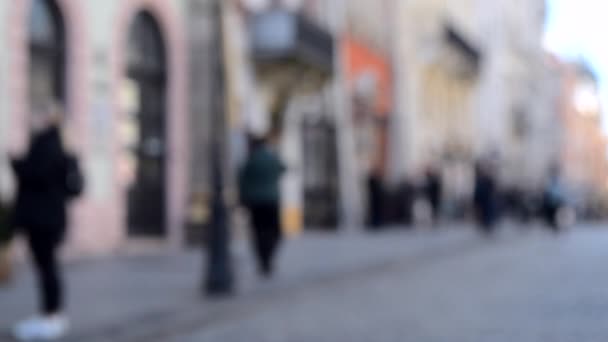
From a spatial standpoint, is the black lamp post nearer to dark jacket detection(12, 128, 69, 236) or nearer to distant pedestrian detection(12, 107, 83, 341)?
distant pedestrian detection(12, 107, 83, 341)

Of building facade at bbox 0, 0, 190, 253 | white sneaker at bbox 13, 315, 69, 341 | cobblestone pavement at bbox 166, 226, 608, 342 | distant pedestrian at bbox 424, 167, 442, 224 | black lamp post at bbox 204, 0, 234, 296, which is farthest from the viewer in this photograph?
distant pedestrian at bbox 424, 167, 442, 224

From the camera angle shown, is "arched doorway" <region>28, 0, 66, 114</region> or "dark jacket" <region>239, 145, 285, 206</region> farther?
"arched doorway" <region>28, 0, 66, 114</region>

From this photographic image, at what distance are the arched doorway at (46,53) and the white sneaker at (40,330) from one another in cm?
800

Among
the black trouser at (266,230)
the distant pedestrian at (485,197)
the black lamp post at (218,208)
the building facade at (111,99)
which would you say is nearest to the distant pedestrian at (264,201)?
the black trouser at (266,230)

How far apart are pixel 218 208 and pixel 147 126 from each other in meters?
7.90

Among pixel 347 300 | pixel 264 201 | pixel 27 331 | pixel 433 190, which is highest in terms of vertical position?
pixel 264 201

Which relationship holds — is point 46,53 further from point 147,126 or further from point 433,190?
point 433,190

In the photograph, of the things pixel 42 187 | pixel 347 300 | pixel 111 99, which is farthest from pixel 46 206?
pixel 111 99

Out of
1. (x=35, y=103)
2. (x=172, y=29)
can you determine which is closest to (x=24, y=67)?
(x=35, y=103)

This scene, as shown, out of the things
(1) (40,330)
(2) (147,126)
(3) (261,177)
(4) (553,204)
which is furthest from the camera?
(4) (553,204)

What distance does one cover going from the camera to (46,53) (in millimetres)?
15766

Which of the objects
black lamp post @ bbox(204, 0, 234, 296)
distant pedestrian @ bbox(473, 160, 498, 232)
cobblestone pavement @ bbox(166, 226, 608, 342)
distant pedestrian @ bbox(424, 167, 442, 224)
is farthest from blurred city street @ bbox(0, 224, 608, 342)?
distant pedestrian @ bbox(424, 167, 442, 224)

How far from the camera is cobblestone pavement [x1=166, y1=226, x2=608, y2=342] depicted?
26.0ft

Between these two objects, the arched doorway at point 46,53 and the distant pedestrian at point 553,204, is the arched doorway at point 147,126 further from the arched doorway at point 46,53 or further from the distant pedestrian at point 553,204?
the distant pedestrian at point 553,204
